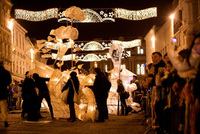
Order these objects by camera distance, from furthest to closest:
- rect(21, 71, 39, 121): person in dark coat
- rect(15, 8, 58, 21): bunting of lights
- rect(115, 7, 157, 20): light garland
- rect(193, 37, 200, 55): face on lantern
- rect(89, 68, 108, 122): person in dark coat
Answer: rect(15, 8, 58, 21): bunting of lights
rect(115, 7, 157, 20): light garland
rect(89, 68, 108, 122): person in dark coat
rect(21, 71, 39, 121): person in dark coat
rect(193, 37, 200, 55): face on lantern

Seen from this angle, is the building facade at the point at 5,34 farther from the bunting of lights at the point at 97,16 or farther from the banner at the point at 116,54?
the banner at the point at 116,54

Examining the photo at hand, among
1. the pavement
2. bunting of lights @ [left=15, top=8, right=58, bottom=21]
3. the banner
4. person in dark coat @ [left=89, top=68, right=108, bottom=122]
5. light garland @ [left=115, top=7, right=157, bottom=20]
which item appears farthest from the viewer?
bunting of lights @ [left=15, top=8, right=58, bottom=21]

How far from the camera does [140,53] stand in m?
89.1

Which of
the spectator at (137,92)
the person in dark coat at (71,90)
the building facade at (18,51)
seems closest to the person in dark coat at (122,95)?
the spectator at (137,92)

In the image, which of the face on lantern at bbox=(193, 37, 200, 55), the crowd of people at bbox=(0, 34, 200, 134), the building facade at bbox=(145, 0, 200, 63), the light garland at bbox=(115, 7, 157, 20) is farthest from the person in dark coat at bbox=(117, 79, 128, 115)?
the face on lantern at bbox=(193, 37, 200, 55)

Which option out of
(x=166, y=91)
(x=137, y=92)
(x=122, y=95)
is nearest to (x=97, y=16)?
(x=137, y=92)

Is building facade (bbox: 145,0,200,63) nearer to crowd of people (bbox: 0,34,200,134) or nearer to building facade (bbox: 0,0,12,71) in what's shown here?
crowd of people (bbox: 0,34,200,134)

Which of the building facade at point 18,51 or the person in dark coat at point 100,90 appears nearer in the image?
the person in dark coat at point 100,90

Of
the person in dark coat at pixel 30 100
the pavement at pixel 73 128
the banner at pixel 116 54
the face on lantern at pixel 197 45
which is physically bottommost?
the pavement at pixel 73 128

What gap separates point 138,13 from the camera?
20297mm

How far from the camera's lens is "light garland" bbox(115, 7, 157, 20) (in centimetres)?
1973

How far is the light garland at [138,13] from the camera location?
64.7 feet

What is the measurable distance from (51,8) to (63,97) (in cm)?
758

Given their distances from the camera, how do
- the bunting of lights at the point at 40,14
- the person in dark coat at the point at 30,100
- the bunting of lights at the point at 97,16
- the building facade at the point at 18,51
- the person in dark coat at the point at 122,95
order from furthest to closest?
1. the building facade at the point at 18,51
2. the bunting of lights at the point at 97,16
3. the bunting of lights at the point at 40,14
4. the person in dark coat at the point at 122,95
5. the person in dark coat at the point at 30,100
